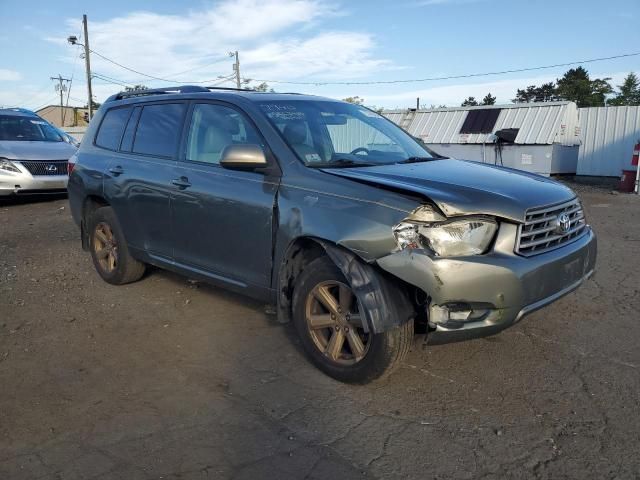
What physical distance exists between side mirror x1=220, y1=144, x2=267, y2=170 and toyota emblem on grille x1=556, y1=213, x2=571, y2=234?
6.38 ft

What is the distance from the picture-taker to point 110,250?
5641 millimetres

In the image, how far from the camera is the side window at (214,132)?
163 inches

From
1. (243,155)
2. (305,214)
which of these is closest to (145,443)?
(305,214)

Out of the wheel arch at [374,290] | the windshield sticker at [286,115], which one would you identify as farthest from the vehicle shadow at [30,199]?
the wheel arch at [374,290]

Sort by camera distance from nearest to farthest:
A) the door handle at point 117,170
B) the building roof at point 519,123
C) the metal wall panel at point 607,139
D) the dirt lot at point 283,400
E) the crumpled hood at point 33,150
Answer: the dirt lot at point 283,400
the door handle at point 117,170
the crumpled hood at point 33,150
the metal wall panel at point 607,139
the building roof at point 519,123

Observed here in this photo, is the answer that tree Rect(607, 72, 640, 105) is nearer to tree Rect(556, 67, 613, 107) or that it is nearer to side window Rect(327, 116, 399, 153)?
tree Rect(556, 67, 613, 107)

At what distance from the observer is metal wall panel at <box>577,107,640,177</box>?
55.4 feet

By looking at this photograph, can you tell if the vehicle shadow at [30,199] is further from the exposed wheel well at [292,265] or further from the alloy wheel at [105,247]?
the exposed wheel well at [292,265]

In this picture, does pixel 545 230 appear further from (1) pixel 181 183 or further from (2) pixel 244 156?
(1) pixel 181 183

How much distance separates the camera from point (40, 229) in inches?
355

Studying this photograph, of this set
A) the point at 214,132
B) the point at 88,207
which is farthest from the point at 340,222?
the point at 88,207

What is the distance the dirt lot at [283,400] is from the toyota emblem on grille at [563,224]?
3.04 ft

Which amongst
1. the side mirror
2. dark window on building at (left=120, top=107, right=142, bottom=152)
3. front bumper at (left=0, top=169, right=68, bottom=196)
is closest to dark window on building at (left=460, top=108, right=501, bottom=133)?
front bumper at (left=0, top=169, right=68, bottom=196)

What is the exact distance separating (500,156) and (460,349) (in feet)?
50.9
